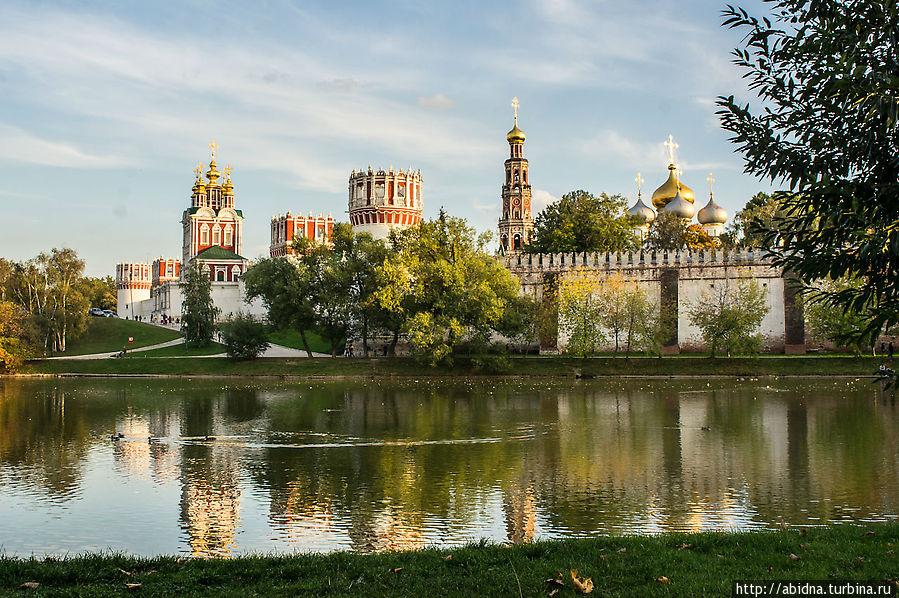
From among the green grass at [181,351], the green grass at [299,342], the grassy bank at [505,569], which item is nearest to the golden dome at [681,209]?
the green grass at [299,342]

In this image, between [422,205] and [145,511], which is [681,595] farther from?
[422,205]

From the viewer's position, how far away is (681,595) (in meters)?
7.38

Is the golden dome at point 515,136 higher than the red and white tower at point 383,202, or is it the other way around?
the golden dome at point 515,136

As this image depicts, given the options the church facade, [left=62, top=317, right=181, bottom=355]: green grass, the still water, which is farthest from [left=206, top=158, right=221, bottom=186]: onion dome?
the still water

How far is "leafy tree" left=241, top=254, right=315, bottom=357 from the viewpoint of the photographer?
164 ft

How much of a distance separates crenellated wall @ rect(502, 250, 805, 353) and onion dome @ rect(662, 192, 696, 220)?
879 inches

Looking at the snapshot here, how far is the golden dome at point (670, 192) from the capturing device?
7794 cm

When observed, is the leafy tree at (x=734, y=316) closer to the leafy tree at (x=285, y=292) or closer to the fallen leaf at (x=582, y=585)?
the leafy tree at (x=285, y=292)

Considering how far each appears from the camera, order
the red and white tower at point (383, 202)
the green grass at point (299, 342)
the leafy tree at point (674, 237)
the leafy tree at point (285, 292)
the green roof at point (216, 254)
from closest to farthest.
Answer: the leafy tree at point (285, 292) < the green grass at point (299, 342) < the leafy tree at point (674, 237) < the red and white tower at point (383, 202) < the green roof at point (216, 254)

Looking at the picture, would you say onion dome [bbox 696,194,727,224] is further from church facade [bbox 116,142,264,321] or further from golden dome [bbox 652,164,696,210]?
church facade [bbox 116,142,264,321]

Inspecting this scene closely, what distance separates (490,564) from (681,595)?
215 cm

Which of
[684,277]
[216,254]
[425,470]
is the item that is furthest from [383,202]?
[425,470]

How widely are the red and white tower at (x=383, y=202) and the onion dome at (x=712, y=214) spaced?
25.4m

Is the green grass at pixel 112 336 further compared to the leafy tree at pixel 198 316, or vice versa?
the green grass at pixel 112 336
